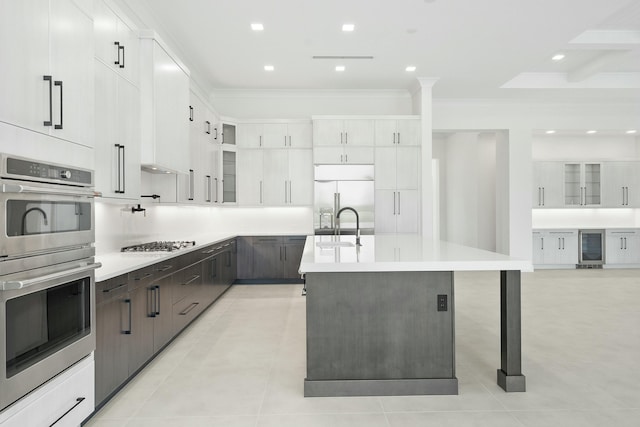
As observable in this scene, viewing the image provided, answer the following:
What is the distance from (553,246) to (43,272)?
360 inches

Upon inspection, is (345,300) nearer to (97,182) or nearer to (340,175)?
(97,182)

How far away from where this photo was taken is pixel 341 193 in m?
6.87

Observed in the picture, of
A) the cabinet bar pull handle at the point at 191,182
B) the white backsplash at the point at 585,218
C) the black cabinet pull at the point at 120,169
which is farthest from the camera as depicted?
the white backsplash at the point at 585,218

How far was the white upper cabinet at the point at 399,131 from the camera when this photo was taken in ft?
22.5

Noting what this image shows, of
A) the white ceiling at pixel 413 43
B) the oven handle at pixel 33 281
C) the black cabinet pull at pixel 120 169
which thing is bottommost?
the oven handle at pixel 33 281

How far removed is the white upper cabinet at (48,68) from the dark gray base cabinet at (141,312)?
0.97 metres

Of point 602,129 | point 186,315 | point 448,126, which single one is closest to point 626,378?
point 186,315

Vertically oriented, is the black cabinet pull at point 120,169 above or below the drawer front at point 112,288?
above

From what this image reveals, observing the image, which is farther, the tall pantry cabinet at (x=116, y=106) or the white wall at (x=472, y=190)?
the white wall at (x=472, y=190)

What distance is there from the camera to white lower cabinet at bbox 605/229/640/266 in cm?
879

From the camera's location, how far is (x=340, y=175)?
690 cm

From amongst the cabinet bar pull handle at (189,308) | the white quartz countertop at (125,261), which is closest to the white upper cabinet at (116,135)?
the white quartz countertop at (125,261)

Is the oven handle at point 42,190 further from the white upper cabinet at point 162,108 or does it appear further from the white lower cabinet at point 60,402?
the white upper cabinet at point 162,108

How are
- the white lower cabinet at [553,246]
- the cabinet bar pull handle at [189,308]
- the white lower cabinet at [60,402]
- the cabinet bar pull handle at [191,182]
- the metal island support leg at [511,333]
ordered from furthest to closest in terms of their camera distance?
the white lower cabinet at [553,246], the cabinet bar pull handle at [191,182], the cabinet bar pull handle at [189,308], the metal island support leg at [511,333], the white lower cabinet at [60,402]
